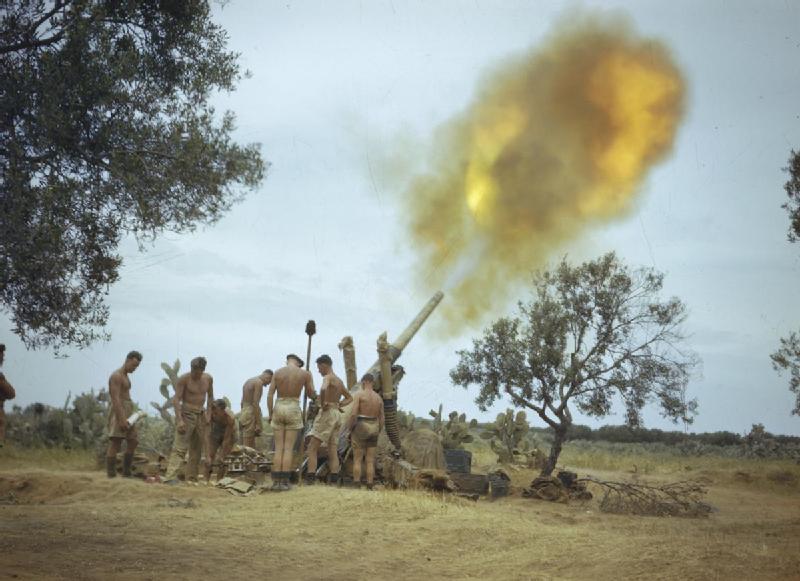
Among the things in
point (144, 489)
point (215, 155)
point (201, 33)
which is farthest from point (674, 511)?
point (201, 33)

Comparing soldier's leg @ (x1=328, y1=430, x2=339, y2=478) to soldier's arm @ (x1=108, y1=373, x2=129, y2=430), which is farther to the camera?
soldier's leg @ (x1=328, y1=430, x2=339, y2=478)

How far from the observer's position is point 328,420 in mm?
16984

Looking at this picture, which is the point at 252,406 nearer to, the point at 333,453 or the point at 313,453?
the point at 313,453

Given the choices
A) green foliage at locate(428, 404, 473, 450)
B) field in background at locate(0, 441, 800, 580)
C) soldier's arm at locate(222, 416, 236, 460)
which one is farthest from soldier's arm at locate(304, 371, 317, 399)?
green foliage at locate(428, 404, 473, 450)

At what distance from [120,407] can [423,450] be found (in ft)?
23.6

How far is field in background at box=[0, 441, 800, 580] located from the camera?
9.34 m

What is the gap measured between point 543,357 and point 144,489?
513 inches

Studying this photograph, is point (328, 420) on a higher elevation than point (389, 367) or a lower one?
lower

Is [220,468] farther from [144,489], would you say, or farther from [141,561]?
[141,561]

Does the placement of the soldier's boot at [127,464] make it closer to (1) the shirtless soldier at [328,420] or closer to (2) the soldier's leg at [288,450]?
(2) the soldier's leg at [288,450]

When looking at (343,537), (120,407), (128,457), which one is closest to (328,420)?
(120,407)

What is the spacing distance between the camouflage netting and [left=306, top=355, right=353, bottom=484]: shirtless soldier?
109 inches

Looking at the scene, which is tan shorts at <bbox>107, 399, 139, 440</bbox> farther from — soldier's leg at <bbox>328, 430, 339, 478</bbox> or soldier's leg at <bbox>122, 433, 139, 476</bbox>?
soldier's leg at <bbox>328, 430, 339, 478</bbox>

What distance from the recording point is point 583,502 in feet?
66.0
